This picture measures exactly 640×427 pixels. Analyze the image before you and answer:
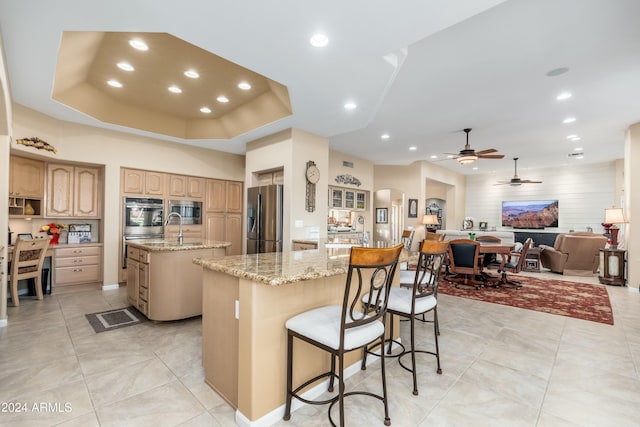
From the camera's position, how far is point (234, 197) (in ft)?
22.4

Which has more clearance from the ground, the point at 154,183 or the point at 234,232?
the point at 154,183

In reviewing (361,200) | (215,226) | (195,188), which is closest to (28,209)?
(195,188)

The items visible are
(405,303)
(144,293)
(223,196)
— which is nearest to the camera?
(405,303)

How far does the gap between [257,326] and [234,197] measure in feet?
17.9

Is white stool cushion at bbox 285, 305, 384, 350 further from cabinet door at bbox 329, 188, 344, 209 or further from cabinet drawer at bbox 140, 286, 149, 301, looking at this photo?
cabinet door at bbox 329, 188, 344, 209

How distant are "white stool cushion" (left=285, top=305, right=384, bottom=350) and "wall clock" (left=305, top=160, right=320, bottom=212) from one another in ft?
10.8

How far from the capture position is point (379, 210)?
31.1 ft

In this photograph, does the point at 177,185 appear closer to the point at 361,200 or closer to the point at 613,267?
the point at 361,200

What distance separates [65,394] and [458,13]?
3804mm

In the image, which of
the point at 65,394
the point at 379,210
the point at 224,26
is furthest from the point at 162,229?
the point at 379,210

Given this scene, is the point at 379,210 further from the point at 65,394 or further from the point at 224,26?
the point at 65,394

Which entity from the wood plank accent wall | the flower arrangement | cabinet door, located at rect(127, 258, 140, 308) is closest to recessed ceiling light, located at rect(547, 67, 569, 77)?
cabinet door, located at rect(127, 258, 140, 308)

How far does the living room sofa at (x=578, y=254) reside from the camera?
6.62 m

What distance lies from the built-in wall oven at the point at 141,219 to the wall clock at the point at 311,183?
296 centimetres
